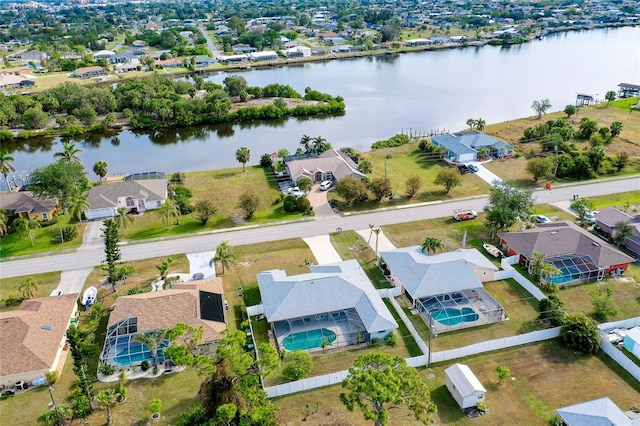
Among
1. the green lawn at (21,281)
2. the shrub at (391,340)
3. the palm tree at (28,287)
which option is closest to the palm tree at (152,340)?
the palm tree at (28,287)

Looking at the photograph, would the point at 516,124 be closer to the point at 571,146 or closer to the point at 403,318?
the point at 571,146

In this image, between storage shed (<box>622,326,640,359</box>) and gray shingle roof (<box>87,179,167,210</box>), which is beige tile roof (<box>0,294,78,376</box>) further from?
storage shed (<box>622,326,640,359</box>)


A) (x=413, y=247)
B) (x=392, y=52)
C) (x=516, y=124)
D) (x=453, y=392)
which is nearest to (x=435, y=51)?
(x=392, y=52)

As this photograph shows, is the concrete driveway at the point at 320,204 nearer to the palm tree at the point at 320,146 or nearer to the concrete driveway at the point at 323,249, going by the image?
the concrete driveway at the point at 323,249

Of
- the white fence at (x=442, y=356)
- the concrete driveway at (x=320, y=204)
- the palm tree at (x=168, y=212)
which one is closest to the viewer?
the white fence at (x=442, y=356)

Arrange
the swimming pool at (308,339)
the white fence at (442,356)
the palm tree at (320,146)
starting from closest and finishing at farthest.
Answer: the white fence at (442,356)
the swimming pool at (308,339)
the palm tree at (320,146)

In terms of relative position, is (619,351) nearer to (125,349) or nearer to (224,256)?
(224,256)
